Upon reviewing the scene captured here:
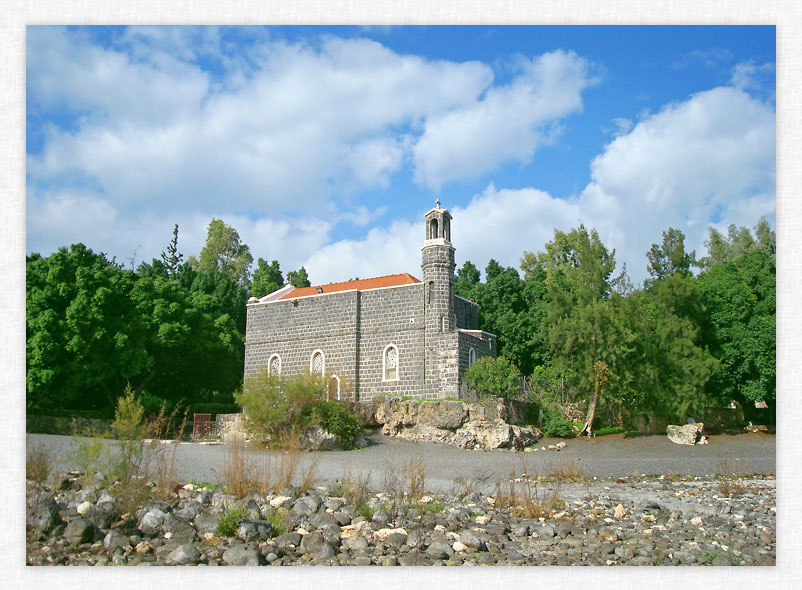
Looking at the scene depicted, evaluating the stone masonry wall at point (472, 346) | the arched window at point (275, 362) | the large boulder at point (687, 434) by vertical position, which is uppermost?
the stone masonry wall at point (472, 346)

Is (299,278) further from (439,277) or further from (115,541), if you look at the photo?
(115,541)

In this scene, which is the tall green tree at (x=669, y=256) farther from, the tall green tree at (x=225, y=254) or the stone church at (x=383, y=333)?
the tall green tree at (x=225, y=254)

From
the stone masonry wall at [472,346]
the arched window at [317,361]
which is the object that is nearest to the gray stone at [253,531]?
the stone masonry wall at [472,346]

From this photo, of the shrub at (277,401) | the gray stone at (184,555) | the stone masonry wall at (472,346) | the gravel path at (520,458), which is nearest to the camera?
the gray stone at (184,555)

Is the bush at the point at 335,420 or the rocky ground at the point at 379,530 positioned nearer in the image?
the rocky ground at the point at 379,530

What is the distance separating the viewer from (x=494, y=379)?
24.2 meters

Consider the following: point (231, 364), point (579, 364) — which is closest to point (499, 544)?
point (579, 364)

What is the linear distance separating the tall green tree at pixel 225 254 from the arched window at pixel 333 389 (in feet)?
67.3

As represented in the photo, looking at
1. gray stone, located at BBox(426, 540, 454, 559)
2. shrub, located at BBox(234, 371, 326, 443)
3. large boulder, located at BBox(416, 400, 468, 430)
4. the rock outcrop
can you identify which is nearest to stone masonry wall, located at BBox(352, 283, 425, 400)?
the rock outcrop

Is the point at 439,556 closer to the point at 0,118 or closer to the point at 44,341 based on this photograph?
the point at 0,118

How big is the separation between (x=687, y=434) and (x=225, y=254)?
110ft

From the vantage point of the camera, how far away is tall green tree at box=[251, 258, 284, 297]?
133ft

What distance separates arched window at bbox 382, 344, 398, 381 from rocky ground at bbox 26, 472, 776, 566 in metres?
16.3

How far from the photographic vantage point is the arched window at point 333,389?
71.8ft
